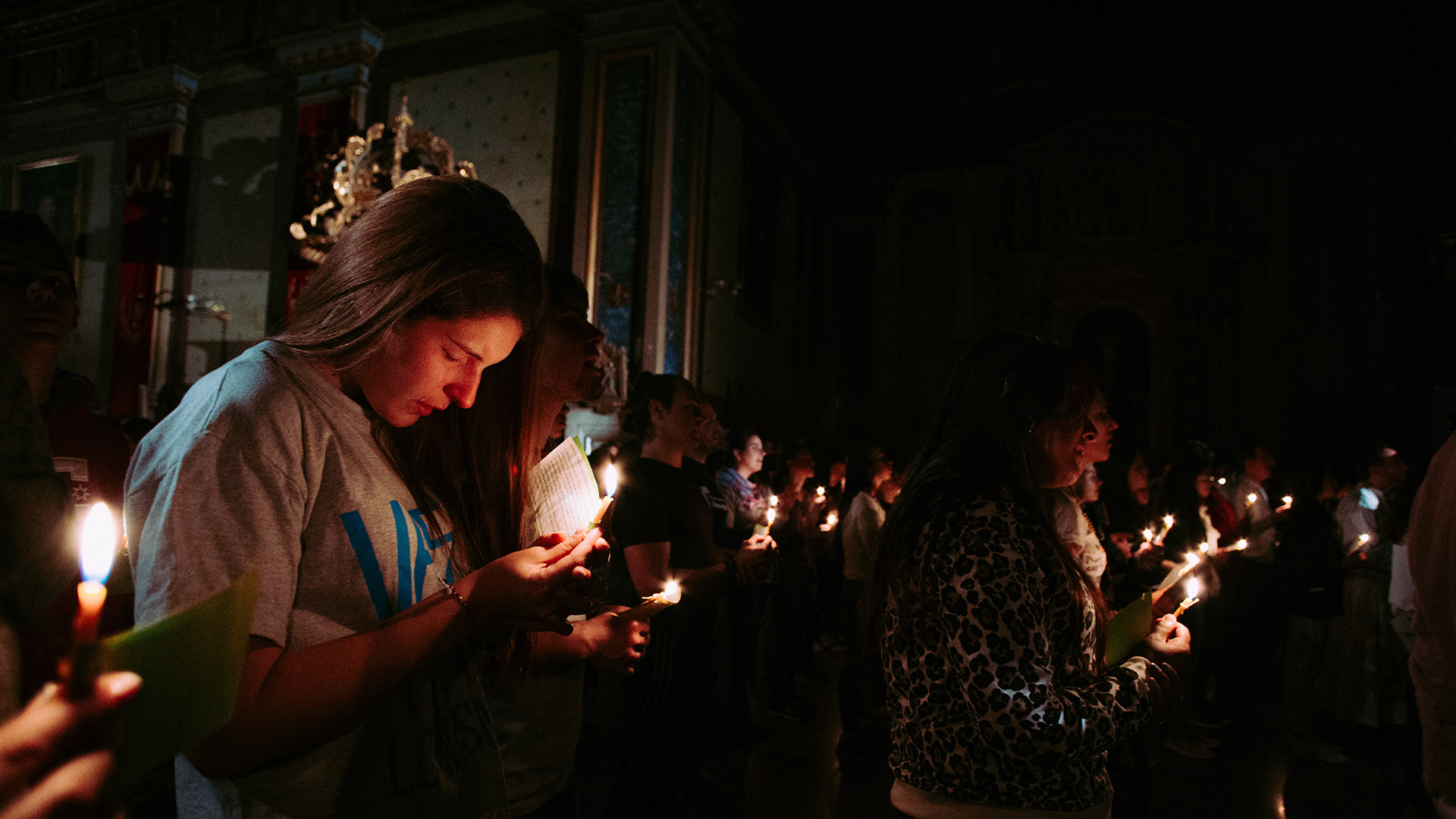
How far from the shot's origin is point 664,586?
2939 mm

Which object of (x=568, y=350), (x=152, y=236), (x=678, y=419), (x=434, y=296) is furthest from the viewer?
(x=152, y=236)

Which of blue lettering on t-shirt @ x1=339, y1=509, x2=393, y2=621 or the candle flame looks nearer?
the candle flame

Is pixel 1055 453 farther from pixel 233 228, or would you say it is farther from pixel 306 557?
pixel 233 228

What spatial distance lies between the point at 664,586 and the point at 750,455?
96.9 inches

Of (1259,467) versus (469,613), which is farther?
(1259,467)

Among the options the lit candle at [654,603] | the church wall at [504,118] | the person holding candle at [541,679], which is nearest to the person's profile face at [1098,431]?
the lit candle at [654,603]

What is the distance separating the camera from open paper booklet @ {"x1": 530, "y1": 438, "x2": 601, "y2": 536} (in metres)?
1.33

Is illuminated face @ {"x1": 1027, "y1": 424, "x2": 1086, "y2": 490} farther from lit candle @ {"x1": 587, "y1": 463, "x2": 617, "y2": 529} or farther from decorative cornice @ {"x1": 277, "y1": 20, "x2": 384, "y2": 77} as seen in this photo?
decorative cornice @ {"x1": 277, "y1": 20, "x2": 384, "y2": 77}

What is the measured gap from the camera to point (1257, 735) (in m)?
5.23

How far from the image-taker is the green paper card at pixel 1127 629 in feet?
4.93

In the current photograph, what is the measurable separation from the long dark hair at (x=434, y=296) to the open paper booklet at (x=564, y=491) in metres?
0.09

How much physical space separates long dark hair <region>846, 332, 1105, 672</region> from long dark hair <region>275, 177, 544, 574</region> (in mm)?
739

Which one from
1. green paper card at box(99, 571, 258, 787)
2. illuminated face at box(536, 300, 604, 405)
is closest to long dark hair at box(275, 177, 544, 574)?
green paper card at box(99, 571, 258, 787)

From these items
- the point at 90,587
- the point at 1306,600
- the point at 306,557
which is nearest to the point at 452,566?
the point at 306,557
